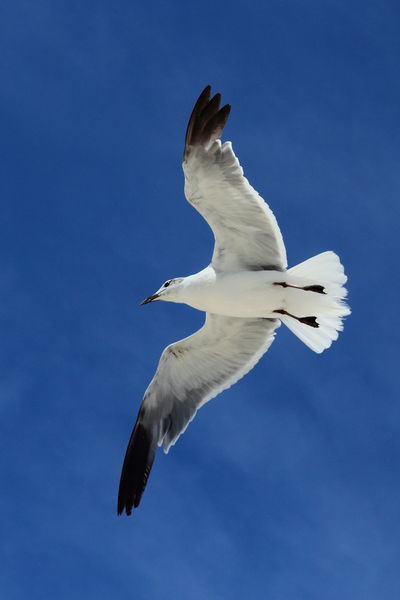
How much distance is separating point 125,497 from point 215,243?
3072 mm

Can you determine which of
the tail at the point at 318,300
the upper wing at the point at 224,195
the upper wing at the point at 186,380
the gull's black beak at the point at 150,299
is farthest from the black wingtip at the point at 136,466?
the upper wing at the point at 224,195

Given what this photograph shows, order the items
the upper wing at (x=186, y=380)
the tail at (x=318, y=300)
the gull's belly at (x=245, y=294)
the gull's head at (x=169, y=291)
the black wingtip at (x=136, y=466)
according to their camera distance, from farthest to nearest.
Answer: the black wingtip at (x=136, y=466), the upper wing at (x=186, y=380), the gull's head at (x=169, y=291), the gull's belly at (x=245, y=294), the tail at (x=318, y=300)

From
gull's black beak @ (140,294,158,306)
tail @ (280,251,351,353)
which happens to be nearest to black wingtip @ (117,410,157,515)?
gull's black beak @ (140,294,158,306)

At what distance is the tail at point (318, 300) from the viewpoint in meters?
9.67

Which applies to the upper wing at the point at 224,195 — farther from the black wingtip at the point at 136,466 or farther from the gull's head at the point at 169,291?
the black wingtip at the point at 136,466

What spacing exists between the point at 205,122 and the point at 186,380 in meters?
3.00

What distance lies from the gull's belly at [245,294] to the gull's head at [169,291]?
211mm

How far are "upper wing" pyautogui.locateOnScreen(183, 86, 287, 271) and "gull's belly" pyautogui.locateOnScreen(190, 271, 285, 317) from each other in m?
0.25

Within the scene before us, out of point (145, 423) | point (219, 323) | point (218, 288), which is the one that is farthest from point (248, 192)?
point (145, 423)

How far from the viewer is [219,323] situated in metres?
10.6

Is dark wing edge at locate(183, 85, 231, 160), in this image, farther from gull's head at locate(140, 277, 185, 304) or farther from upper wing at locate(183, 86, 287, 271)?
gull's head at locate(140, 277, 185, 304)

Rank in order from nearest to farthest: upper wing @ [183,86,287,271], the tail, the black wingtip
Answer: upper wing @ [183,86,287,271] → the tail → the black wingtip

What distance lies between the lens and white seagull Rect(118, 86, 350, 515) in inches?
373

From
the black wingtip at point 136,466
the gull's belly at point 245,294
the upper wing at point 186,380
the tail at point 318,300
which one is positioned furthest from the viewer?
the black wingtip at point 136,466
